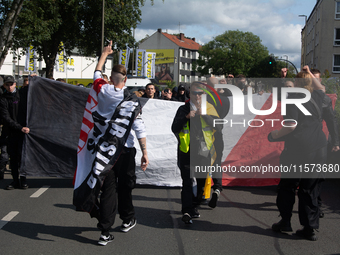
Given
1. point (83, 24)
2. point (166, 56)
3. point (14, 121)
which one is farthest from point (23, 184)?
point (166, 56)

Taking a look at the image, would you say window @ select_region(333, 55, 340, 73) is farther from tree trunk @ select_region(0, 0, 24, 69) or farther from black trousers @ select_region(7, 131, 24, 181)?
black trousers @ select_region(7, 131, 24, 181)

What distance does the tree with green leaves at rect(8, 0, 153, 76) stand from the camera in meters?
21.6

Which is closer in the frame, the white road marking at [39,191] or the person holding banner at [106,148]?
the person holding banner at [106,148]

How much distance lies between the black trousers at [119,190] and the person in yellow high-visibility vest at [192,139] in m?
0.79

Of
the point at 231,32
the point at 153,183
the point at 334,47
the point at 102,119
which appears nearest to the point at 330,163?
the point at 153,183

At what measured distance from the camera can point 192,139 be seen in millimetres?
5285

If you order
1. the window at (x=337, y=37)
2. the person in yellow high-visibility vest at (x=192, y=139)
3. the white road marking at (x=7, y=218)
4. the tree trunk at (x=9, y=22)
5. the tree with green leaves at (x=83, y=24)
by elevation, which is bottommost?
the white road marking at (x=7, y=218)

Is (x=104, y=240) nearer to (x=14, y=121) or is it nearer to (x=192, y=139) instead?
(x=192, y=139)

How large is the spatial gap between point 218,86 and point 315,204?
284 centimetres

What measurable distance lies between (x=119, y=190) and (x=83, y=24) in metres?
22.1

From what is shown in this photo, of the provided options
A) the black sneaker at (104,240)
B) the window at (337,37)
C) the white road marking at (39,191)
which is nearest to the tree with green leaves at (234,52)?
the window at (337,37)

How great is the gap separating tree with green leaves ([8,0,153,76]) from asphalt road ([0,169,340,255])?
1674 centimetres

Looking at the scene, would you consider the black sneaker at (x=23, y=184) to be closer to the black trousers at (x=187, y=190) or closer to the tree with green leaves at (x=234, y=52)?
the black trousers at (x=187, y=190)

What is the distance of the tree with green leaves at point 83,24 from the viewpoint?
21578 mm
